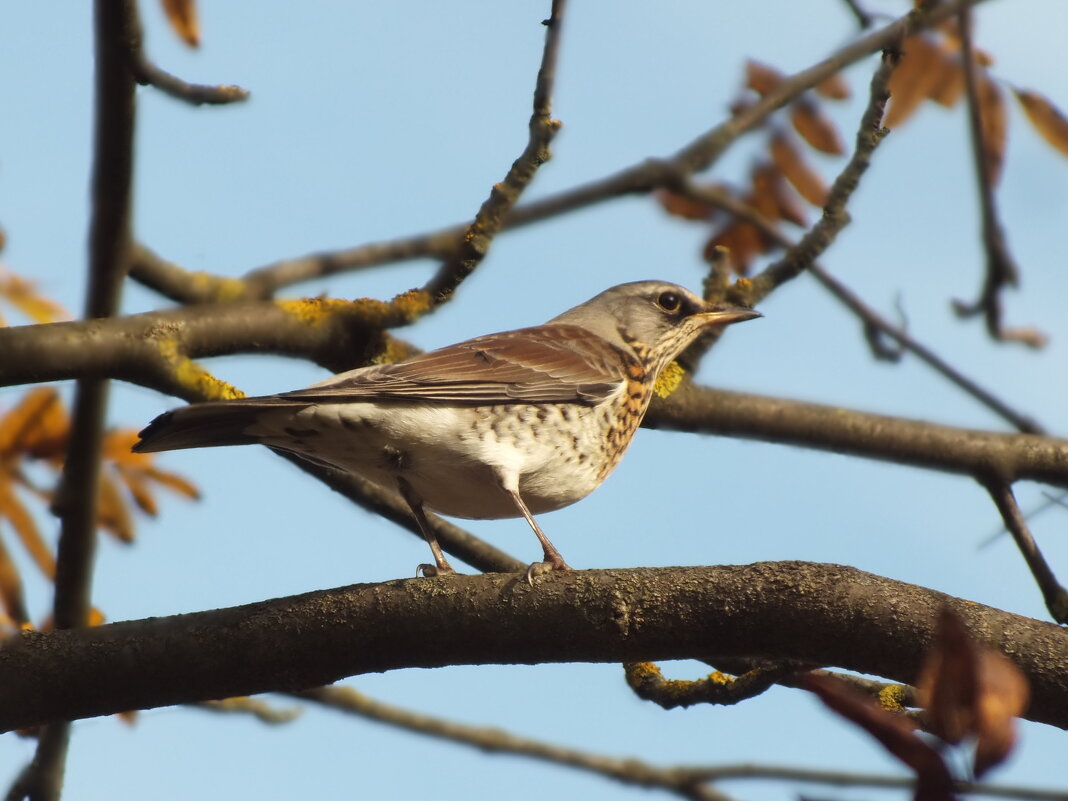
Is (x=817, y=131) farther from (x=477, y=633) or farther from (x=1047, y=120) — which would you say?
(x=477, y=633)

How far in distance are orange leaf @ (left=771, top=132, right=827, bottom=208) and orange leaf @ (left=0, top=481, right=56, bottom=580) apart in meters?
3.13

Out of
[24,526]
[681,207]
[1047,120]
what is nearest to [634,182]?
[681,207]

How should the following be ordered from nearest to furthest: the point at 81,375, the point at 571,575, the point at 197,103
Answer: the point at 571,575 → the point at 197,103 → the point at 81,375

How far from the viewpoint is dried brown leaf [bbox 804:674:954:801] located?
1.55 meters

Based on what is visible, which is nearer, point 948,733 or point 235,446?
point 948,733

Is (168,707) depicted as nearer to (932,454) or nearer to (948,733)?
(948,733)

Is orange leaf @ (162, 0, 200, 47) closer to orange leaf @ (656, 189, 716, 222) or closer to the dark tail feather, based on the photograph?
the dark tail feather

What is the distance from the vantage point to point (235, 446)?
4.88 meters

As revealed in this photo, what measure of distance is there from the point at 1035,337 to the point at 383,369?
2.68m

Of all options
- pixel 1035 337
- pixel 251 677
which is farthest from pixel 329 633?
pixel 1035 337

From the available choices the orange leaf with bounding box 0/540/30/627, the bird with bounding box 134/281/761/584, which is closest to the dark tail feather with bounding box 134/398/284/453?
the bird with bounding box 134/281/761/584

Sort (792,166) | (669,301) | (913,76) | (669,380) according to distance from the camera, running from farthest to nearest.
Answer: (669,301) < (669,380) < (792,166) < (913,76)

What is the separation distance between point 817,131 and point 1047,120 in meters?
0.86

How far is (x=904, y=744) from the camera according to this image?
1.56m
